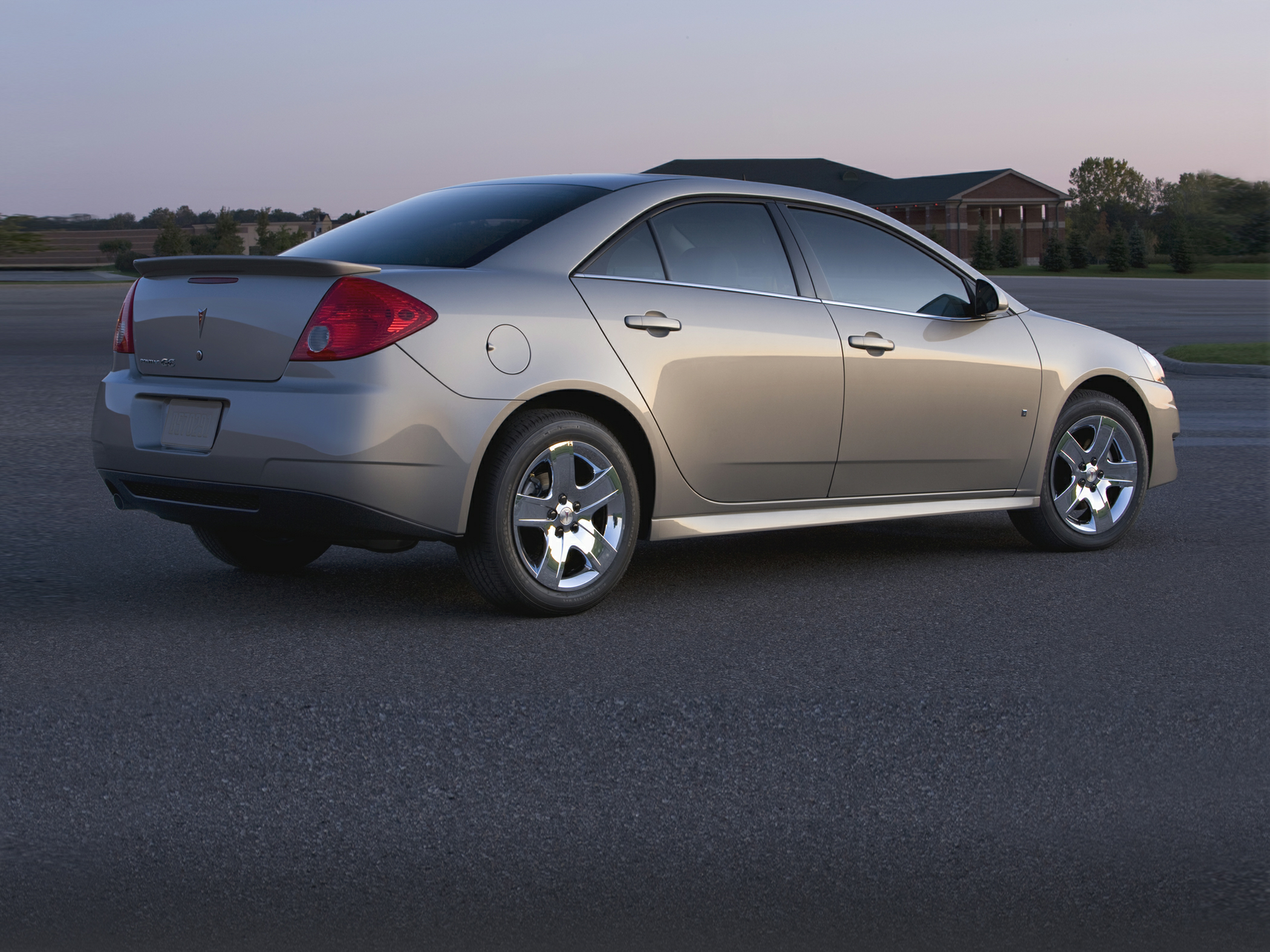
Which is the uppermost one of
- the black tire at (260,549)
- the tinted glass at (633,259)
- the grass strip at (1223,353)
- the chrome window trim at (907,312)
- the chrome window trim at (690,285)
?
the tinted glass at (633,259)

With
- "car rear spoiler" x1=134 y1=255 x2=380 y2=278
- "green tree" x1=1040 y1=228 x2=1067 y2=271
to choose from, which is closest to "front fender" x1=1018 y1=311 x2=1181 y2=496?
"car rear spoiler" x1=134 y1=255 x2=380 y2=278

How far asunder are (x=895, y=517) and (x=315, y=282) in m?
2.82

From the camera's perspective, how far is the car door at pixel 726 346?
5641mm

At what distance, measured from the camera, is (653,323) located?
18.5 feet

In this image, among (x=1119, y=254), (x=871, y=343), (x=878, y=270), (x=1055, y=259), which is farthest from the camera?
(x=1055, y=259)

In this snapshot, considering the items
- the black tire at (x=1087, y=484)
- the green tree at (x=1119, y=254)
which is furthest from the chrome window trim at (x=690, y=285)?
the green tree at (x=1119, y=254)

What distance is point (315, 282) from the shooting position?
5.15 metres

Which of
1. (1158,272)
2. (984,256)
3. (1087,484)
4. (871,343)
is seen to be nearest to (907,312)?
(871,343)

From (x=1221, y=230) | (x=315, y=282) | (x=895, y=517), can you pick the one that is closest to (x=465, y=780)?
(x=315, y=282)

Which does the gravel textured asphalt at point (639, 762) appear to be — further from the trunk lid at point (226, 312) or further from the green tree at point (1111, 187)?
the green tree at point (1111, 187)

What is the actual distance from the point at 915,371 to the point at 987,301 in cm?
64

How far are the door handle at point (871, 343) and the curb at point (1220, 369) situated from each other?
14.0 metres

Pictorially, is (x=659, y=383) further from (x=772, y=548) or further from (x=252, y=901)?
(x=252, y=901)

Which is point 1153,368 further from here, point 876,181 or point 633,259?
point 876,181
